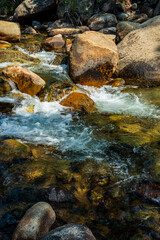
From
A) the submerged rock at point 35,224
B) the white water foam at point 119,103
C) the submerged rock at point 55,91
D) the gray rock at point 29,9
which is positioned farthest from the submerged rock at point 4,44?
the gray rock at point 29,9

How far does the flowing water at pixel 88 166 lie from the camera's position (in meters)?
2.53

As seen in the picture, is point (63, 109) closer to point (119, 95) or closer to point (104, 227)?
point (119, 95)

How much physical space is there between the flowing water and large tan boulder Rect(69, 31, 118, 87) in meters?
1.51

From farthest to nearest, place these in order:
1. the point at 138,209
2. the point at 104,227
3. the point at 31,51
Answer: the point at 31,51, the point at 138,209, the point at 104,227

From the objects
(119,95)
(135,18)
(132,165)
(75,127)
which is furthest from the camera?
(135,18)

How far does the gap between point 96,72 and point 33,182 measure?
5.04 m

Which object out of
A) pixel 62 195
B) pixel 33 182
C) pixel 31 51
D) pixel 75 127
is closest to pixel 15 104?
pixel 75 127

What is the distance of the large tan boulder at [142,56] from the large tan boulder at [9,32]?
17.3 feet

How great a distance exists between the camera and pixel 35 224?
6.90 feet

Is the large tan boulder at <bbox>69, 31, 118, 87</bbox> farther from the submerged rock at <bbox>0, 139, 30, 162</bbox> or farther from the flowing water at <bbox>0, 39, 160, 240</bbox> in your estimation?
the submerged rock at <bbox>0, 139, 30, 162</bbox>

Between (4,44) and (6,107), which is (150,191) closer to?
(6,107)

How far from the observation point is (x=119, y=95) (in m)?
6.93

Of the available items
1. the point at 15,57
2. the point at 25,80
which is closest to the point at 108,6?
the point at 15,57

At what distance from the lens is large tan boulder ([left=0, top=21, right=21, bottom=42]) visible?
984 cm
